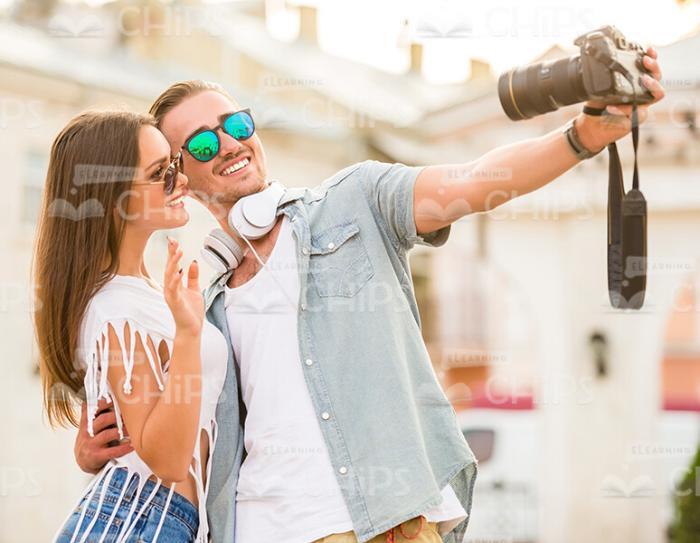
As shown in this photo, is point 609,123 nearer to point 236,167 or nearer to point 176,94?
point 236,167

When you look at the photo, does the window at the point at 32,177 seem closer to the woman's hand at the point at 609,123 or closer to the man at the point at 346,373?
the man at the point at 346,373

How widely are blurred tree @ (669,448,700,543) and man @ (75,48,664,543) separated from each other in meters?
4.64

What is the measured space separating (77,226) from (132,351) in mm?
276

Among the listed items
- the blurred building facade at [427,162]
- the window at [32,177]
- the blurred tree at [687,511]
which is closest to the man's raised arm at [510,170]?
the blurred building facade at [427,162]

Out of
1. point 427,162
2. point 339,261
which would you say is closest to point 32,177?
point 427,162

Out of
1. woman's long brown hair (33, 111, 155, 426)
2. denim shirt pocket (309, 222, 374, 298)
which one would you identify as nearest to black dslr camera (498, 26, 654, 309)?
denim shirt pocket (309, 222, 374, 298)

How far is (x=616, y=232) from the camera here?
1950 millimetres

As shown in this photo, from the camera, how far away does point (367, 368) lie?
191cm

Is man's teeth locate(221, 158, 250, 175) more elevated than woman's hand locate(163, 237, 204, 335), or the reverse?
man's teeth locate(221, 158, 250, 175)

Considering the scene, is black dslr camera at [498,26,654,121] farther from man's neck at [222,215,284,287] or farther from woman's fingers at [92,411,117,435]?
woman's fingers at [92,411,117,435]

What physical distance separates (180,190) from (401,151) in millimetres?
5167

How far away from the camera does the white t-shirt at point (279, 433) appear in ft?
6.12

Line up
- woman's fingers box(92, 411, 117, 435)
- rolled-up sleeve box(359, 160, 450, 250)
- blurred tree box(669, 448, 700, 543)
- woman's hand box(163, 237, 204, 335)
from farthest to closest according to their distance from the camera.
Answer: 1. blurred tree box(669, 448, 700, 543)
2. woman's fingers box(92, 411, 117, 435)
3. rolled-up sleeve box(359, 160, 450, 250)
4. woman's hand box(163, 237, 204, 335)

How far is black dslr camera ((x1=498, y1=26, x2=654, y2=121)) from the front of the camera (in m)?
1.67
